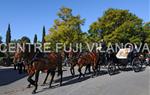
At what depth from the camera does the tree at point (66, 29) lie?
52753 millimetres

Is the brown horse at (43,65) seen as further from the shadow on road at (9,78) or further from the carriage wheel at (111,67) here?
the shadow on road at (9,78)

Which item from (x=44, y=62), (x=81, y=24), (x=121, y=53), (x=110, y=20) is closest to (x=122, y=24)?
(x=110, y=20)

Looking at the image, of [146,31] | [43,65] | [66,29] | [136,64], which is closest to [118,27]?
[146,31]

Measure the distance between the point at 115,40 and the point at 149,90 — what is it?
4416 cm

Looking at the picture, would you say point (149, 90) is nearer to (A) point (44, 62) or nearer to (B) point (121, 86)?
(B) point (121, 86)

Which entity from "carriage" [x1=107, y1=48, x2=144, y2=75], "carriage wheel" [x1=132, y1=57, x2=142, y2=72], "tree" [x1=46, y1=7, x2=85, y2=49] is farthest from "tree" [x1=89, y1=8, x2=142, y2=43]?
"carriage wheel" [x1=132, y1=57, x2=142, y2=72]

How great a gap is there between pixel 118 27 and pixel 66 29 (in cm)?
1155

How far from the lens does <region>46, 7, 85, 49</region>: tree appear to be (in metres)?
52.8

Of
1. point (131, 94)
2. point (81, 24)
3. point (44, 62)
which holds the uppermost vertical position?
point (81, 24)

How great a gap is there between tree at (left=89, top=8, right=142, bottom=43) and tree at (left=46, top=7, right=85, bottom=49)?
6.49 meters

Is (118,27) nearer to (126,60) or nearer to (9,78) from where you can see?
(9,78)

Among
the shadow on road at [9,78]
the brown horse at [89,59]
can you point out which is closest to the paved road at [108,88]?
the brown horse at [89,59]

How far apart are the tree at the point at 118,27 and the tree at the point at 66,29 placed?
21.3 ft

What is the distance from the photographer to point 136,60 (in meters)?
21.1
